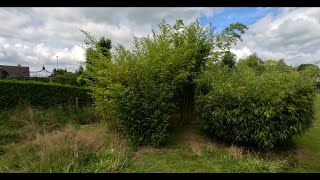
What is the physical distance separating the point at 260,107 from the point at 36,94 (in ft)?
27.1

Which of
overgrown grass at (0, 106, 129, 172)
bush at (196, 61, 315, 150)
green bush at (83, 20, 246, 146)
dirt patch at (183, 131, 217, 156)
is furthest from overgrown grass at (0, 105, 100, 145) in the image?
bush at (196, 61, 315, 150)

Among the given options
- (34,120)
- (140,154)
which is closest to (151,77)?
(140,154)

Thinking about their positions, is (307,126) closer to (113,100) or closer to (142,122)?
(142,122)

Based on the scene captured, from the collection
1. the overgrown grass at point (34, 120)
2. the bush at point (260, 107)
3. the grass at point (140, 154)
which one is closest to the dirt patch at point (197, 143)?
the grass at point (140, 154)

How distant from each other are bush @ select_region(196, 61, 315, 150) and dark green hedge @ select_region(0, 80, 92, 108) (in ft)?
15.9

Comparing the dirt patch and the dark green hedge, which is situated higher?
the dark green hedge

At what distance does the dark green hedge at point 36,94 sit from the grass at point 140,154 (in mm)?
2316

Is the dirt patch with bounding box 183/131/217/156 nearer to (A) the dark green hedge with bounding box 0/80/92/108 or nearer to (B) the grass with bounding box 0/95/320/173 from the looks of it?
(B) the grass with bounding box 0/95/320/173

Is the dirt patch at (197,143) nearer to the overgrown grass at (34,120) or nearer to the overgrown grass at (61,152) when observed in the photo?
the overgrown grass at (61,152)

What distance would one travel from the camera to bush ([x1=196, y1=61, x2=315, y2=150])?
558 centimetres

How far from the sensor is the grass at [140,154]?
174 inches

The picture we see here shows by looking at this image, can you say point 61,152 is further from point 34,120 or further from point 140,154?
point 34,120

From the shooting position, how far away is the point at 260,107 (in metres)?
5.60
